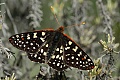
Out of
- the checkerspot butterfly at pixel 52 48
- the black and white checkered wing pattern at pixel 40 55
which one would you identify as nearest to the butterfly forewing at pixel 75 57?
the checkerspot butterfly at pixel 52 48

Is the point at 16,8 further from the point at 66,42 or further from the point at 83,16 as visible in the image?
the point at 66,42

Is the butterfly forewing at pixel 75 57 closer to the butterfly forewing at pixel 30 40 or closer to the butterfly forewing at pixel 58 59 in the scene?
the butterfly forewing at pixel 58 59

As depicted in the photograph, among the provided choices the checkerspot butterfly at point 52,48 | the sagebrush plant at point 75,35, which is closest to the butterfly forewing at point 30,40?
the checkerspot butterfly at point 52,48

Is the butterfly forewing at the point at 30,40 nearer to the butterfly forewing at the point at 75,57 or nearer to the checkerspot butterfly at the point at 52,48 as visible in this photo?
the checkerspot butterfly at the point at 52,48

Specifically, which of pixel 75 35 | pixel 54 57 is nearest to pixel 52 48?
pixel 54 57

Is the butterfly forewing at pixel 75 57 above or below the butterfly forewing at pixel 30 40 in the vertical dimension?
below

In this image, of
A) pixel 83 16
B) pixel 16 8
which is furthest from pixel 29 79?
pixel 16 8

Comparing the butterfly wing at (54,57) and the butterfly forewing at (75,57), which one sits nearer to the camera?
the butterfly forewing at (75,57)
